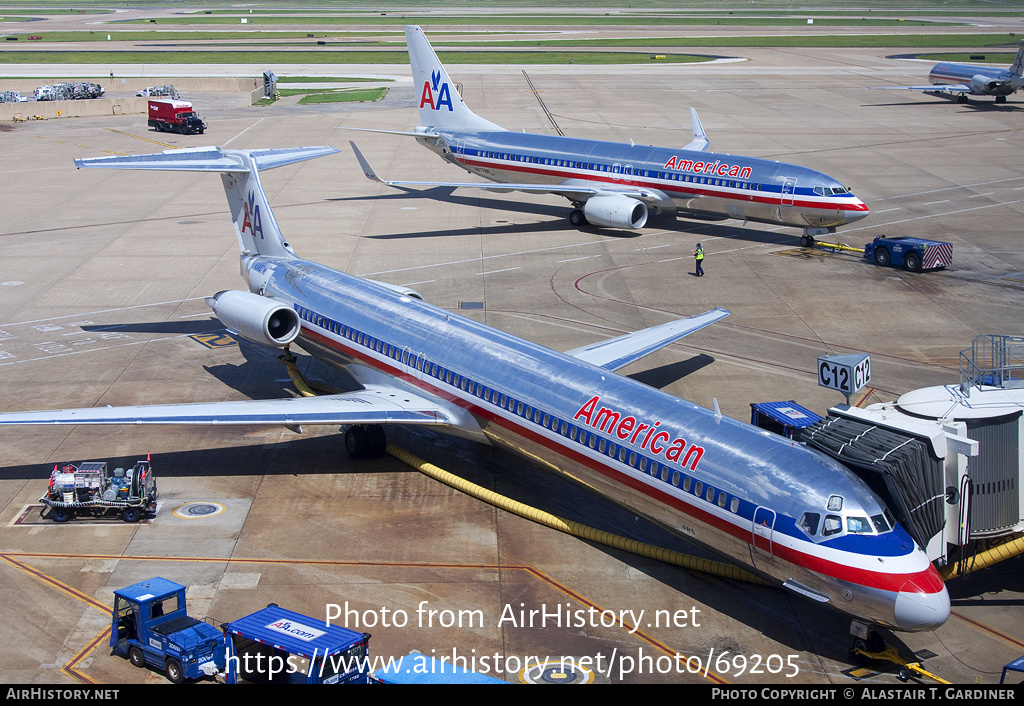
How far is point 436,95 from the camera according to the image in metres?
50.8

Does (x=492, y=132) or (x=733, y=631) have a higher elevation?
(x=492, y=132)

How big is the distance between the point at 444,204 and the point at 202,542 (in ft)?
112

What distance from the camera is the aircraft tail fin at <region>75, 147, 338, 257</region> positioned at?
28625mm

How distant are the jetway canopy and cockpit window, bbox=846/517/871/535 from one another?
1161 millimetres

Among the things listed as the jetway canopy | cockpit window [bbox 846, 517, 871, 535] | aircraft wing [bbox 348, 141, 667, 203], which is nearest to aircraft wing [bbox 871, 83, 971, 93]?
aircraft wing [bbox 348, 141, 667, 203]

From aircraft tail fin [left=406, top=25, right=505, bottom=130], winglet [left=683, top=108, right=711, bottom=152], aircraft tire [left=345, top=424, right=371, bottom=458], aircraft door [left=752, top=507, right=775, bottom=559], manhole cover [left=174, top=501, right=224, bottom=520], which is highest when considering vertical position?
aircraft tail fin [left=406, top=25, right=505, bottom=130]

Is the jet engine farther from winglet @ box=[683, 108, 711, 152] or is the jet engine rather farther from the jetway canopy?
the jetway canopy

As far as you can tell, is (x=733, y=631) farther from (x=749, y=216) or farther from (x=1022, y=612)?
(x=749, y=216)

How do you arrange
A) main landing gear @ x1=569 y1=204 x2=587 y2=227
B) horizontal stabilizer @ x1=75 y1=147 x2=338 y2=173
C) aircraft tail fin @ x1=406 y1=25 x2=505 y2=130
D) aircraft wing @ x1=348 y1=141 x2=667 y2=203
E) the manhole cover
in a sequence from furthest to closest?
aircraft tail fin @ x1=406 y1=25 x2=505 y2=130 → main landing gear @ x1=569 y1=204 x2=587 y2=227 → aircraft wing @ x1=348 y1=141 x2=667 y2=203 → horizontal stabilizer @ x1=75 y1=147 x2=338 y2=173 → the manhole cover

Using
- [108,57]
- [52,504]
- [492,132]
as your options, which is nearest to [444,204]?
[492,132]

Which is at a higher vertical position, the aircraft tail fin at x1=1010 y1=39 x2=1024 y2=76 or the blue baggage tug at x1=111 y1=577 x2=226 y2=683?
the aircraft tail fin at x1=1010 y1=39 x2=1024 y2=76

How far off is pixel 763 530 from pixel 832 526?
1.13m

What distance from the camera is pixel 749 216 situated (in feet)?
141

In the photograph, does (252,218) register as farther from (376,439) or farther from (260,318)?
(376,439)
